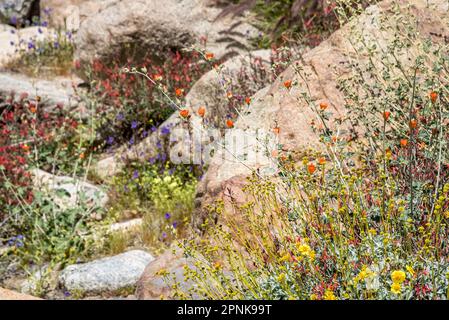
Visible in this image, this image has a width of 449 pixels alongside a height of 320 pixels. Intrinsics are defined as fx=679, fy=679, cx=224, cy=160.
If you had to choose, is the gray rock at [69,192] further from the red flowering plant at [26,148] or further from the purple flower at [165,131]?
the purple flower at [165,131]

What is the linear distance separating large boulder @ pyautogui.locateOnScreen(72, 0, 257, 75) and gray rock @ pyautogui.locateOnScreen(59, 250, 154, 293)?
4.21 m

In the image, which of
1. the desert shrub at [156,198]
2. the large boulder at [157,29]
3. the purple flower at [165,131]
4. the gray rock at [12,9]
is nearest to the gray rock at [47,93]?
the large boulder at [157,29]

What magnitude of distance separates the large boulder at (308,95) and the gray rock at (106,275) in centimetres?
72

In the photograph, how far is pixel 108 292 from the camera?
4.67m

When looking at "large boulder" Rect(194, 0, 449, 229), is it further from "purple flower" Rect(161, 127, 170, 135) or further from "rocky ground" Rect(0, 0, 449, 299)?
"purple flower" Rect(161, 127, 170, 135)

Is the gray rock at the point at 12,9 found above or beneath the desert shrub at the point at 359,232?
above

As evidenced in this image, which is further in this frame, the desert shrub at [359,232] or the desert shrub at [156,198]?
the desert shrub at [156,198]

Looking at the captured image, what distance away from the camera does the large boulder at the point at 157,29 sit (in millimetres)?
8555

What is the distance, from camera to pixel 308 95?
3916mm

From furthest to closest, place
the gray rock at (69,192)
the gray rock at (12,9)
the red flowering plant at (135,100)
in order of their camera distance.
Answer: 1. the gray rock at (12,9)
2. the red flowering plant at (135,100)
3. the gray rock at (69,192)

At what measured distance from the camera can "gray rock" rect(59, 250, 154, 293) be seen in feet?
15.3

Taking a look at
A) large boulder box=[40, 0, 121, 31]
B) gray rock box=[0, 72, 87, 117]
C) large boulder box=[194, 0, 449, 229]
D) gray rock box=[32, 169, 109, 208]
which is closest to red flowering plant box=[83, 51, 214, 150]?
gray rock box=[0, 72, 87, 117]

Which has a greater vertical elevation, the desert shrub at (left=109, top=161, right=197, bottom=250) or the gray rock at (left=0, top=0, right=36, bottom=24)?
the gray rock at (left=0, top=0, right=36, bottom=24)
